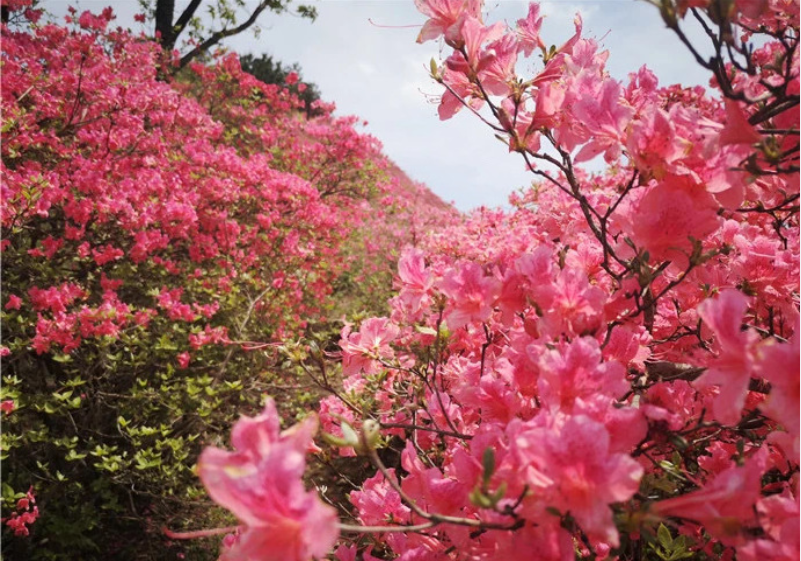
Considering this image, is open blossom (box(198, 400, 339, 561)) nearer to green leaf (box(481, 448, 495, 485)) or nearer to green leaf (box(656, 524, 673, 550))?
green leaf (box(481, 448, 495, 485))

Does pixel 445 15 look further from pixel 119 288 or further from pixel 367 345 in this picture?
pixel 119 288

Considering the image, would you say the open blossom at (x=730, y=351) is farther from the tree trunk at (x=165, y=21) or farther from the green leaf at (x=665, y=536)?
the tree trunk at (x=165, y=21)

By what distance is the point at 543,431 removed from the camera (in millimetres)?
652

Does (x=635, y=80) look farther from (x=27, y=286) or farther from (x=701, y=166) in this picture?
(x=27, y=286)

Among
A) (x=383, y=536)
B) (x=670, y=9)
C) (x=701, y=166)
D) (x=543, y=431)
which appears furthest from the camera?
(x=383, y=536)

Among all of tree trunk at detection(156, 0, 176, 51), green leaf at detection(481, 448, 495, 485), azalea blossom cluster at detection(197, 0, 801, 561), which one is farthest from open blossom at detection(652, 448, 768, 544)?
tree trunk at detection(156, 0, 176, 51)

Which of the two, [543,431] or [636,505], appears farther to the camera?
[636,505]

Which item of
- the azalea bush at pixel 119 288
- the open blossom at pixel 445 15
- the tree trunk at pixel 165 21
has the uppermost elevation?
the tree trunk at pixel 165 21

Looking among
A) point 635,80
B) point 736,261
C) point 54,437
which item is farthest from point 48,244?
point 736,261

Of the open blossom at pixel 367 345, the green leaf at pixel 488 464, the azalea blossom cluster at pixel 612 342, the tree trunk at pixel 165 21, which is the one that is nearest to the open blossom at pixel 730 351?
the azalea blossom cluster at pixel 612 342

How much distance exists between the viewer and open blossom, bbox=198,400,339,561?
540 mm

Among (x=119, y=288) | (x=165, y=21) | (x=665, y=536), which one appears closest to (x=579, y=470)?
(x=665, y=536)

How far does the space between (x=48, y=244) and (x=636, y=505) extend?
11.5ft

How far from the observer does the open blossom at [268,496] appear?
540mm
